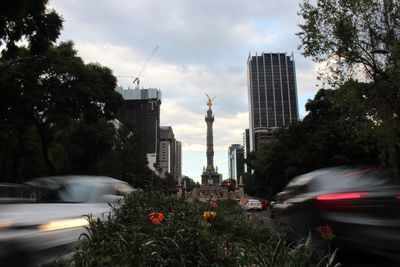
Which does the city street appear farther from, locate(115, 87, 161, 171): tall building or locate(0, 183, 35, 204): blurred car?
locate(115, 87, 161, 171): tall building

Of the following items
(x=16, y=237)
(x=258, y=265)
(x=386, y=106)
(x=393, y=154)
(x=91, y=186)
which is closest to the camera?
(x=258, y=265)

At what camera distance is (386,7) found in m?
22.8

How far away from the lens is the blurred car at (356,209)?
6543mm

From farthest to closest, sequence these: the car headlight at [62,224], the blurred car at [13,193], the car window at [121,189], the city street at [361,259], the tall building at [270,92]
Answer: the tall building at [270,92]
the car window at [121,189]
the blurred car at [13,193]
the city street at [361,259]
the car headlight at [62,224]

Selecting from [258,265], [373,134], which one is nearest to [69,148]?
[373,134]

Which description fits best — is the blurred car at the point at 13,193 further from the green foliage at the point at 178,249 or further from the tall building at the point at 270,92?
the tall building at the point at 270,92

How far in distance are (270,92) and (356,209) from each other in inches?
4737

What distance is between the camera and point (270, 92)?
125m

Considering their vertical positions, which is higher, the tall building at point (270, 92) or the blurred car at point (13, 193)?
the tall building at point (270, 92)

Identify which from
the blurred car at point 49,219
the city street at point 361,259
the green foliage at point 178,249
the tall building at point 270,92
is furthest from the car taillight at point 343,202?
the tall building at point 270,92

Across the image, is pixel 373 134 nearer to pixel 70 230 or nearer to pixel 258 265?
pixel 70 230

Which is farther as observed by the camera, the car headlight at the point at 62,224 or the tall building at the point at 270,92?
the tall building at the point at 270,92

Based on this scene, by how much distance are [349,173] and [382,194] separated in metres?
0.86

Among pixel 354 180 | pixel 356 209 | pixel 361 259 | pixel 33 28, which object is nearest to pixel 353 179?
pixel 354 180
